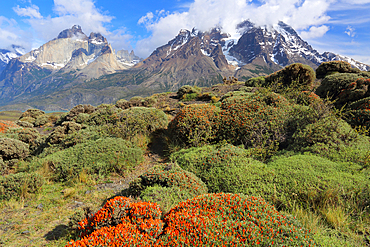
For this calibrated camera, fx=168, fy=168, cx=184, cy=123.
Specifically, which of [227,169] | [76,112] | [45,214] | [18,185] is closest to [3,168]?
[18,185]

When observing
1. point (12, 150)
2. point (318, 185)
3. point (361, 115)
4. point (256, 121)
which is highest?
point (361, 115)

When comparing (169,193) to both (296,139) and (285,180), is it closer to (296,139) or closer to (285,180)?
(285,180)

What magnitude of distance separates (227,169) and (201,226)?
2.76m

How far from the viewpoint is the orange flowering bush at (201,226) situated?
2.85 m

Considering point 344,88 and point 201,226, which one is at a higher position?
point 344,88

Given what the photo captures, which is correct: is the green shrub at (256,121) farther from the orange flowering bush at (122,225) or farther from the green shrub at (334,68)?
the green shrub at (334,68)

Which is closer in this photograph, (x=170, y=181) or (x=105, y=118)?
(x=170, y=181)

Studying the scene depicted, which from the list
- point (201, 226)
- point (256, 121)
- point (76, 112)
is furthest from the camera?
point (76, 112)

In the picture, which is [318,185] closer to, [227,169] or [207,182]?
[227,169]

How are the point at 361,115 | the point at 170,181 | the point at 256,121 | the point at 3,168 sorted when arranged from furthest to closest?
the point at 256,121
the point at 3,168
the point at 361,115
the point at 170,181

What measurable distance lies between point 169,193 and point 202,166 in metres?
1.84

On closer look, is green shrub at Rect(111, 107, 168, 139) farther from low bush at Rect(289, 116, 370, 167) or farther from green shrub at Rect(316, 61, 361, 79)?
green shrub at Rect(316, 61, 361, 79)

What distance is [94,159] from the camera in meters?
7.44

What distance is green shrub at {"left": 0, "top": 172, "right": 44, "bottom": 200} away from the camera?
5539 mm
